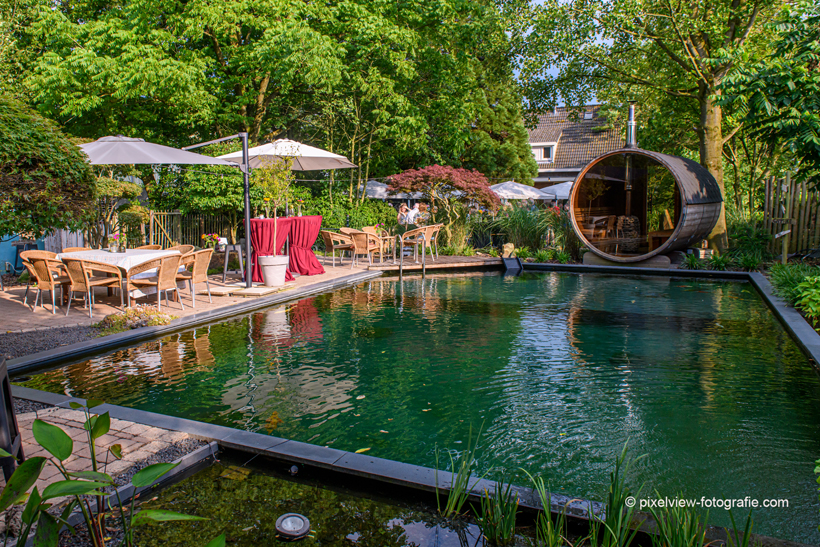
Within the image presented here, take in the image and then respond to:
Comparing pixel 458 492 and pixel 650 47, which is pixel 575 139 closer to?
pixel 650 47

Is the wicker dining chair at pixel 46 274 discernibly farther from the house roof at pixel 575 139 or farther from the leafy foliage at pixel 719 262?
the house roof at pixel 575 139

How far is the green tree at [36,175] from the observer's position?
11.1ft

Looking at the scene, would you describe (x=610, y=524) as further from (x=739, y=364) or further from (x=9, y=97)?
(x=9, y=97)

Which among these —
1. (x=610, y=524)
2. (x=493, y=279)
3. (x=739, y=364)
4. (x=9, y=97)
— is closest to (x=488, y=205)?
(x=493, y=279)

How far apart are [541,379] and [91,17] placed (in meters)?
15.8

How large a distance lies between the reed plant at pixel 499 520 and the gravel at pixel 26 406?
3.08 meters

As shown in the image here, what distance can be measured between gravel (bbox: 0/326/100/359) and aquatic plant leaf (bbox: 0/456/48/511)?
13.6ft

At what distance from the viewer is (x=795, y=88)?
8086 millimetres

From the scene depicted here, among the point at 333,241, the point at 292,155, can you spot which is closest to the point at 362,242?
the point at 333,241

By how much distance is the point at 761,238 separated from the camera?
44.6ft

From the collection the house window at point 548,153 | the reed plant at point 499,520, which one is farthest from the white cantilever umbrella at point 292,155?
the house window at point 548,153

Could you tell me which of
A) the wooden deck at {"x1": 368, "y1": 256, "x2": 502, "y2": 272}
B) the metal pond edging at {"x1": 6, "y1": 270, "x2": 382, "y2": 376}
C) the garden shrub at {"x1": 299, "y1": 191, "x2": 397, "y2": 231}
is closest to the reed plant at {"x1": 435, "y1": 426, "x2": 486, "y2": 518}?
the metal pond edging at {"x1": 6, "y1": 270, "x2": 382, "y2": 376}

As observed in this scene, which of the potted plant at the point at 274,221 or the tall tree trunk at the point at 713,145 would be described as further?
the tall tree trunk at the point at 713,145

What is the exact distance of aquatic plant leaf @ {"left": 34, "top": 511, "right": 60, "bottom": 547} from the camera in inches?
60.9
